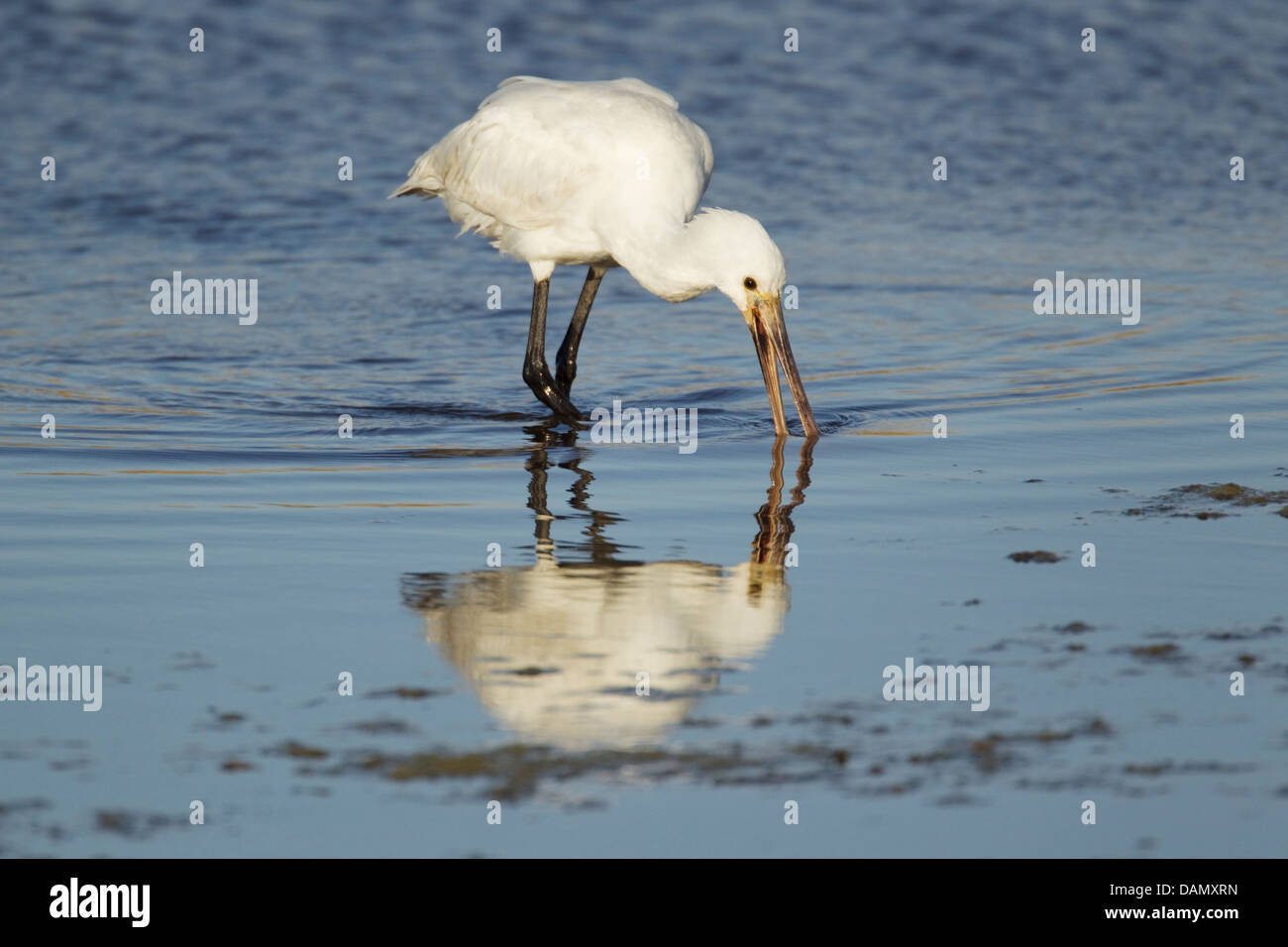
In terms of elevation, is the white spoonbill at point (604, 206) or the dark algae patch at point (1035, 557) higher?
the white spoonbill at point (604, 206)

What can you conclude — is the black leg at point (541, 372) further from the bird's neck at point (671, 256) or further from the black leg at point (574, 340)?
the bird's neck at point (671, 256)

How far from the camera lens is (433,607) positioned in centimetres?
588

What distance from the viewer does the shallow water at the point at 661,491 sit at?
14.6 feet

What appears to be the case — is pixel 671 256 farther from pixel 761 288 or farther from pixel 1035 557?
pixel 1035 557

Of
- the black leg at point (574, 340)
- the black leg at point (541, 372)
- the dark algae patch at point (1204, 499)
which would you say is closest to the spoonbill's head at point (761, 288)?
the black leg at point (541, 372)

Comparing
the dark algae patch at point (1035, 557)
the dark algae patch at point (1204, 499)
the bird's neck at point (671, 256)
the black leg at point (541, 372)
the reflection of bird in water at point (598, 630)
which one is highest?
the bird's neck at point (671, 256)

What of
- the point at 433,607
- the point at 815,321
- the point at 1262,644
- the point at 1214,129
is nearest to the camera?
the point at 1262,644

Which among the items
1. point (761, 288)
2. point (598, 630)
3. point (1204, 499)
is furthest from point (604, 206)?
point (598, 630)

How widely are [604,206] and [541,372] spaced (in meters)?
1.07

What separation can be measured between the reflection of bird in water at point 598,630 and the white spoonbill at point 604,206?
68.9 inches
